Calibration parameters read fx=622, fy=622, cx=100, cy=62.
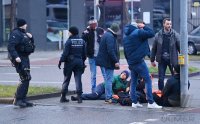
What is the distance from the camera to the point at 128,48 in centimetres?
1323

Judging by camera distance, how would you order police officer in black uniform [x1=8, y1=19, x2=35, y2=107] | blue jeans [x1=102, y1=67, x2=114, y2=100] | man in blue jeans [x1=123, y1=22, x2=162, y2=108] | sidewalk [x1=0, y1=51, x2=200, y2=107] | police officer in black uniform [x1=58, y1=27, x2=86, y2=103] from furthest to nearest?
sidewalk [x1=0, y1=51, x2=200, y2=107]
police officer in black uniform [x1=58, y1=27, x2=86, y2=103]
blue jeans [x1=102, y1=67, x2=114, y2=100]
police officer in black uniform [x1=8, y1=19, x2=35, y2=107]
man in blue jeans [x1=123, y1=22, x2=162, y2=108]

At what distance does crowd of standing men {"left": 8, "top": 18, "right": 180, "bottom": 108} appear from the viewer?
43.2ft

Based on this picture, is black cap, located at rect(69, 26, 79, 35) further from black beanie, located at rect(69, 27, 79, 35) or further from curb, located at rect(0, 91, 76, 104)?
curb, located at rect(0, 91, 76, 104)

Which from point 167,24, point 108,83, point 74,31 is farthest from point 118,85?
point 167,24

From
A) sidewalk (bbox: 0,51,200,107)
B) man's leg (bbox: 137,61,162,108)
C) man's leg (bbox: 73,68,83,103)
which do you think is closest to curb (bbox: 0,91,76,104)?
man's leg (bbox: 73,68,83,103)

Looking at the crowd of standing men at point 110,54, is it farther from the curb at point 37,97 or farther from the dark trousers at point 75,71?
the curb at point 37,97

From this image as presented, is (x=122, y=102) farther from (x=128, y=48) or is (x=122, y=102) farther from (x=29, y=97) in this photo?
(x=29, y=97)

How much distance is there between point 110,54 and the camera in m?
13.9

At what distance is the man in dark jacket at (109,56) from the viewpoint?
1392 centimetres

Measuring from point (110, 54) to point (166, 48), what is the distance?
1.46 meters

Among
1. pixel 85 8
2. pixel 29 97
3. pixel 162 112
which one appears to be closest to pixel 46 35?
pixel 85 8

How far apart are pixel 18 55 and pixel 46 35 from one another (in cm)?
2432

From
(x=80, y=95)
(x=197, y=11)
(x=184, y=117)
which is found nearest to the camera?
(x=184, y=117)

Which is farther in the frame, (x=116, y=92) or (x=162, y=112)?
(x=116, y=92)
